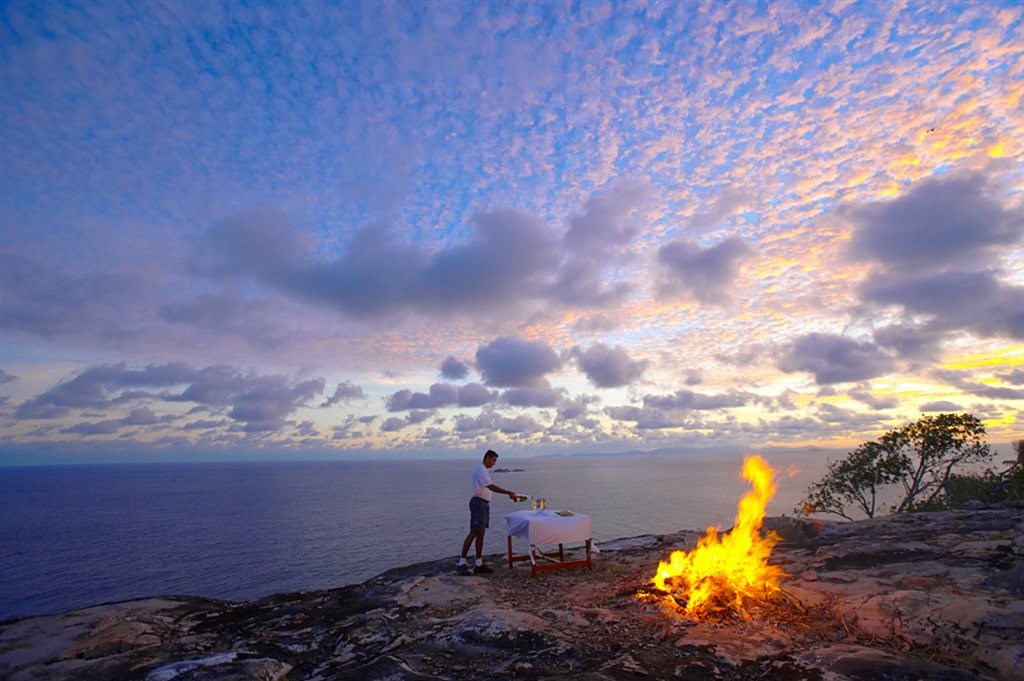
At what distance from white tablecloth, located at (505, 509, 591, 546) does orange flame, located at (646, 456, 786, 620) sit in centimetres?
260

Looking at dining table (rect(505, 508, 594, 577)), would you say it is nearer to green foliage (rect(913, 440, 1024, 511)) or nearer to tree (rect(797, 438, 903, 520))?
green foliage (rect(913, 440, 1024, 511))

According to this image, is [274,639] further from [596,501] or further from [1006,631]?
[596,501]

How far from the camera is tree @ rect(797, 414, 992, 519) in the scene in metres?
31.0

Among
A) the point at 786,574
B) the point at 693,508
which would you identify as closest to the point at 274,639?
the point at 786,574

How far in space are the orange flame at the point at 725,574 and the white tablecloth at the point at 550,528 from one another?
2.60 meters

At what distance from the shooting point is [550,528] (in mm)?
12672

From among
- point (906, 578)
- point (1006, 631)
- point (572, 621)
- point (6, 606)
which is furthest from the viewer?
point (6, 606)

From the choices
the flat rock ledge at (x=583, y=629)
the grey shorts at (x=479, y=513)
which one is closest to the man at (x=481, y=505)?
the grey shorts at (x=479, y=513)

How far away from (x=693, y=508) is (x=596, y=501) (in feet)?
58.5

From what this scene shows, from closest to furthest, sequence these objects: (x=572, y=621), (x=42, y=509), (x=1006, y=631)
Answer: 1. (x=1006, y=631)
2. (x=572, y=621)
3. (x=42, y=509)

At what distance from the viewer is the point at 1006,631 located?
7.08 meters

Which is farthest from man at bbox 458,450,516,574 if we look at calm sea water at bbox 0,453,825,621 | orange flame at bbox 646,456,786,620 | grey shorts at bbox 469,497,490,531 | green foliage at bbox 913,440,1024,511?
green foliage at bbox 913,440,1024,511

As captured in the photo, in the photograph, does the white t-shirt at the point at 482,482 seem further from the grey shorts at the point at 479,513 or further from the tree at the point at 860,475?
the tree at the point at 860,475

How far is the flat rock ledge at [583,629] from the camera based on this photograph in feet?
23.3
